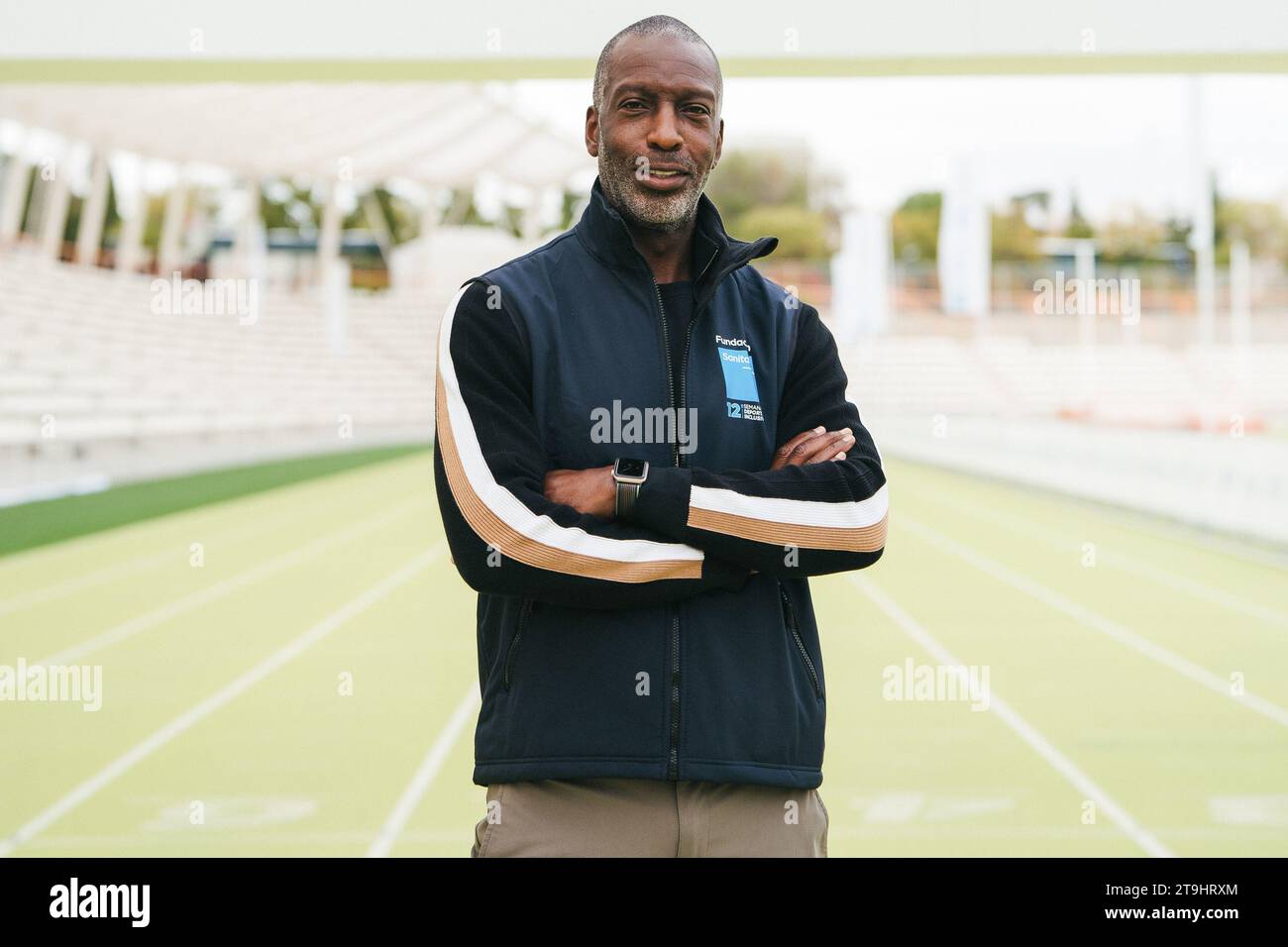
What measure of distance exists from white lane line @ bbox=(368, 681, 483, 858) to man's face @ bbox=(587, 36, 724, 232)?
3158mm

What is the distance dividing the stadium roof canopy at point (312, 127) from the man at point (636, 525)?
21.6m

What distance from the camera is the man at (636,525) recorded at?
2033 millimetres

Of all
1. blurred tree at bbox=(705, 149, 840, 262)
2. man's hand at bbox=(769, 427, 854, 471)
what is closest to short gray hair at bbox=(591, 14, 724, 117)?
man's hand at bbox=(769, 427, 854, 471)

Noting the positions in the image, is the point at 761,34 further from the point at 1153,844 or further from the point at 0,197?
the point at 0,197

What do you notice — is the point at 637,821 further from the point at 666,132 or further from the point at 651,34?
the point at 651,34

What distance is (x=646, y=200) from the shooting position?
7.02 feet

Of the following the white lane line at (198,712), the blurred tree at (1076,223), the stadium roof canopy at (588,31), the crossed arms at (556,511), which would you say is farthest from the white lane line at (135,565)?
the blurred tree at (1076,223)

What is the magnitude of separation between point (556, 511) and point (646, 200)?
1.55 feet

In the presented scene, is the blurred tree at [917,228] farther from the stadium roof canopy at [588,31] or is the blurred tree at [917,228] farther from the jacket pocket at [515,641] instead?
the jacket pocket at [515,641]

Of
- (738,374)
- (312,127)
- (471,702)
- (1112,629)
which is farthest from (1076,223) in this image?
(738,374)

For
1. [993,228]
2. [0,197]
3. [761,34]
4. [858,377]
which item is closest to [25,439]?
[761,34]

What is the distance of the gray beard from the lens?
7.02ft

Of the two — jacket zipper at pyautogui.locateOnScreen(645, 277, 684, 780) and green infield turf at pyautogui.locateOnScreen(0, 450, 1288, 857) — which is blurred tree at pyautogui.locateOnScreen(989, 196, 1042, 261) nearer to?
green infield turf at pyautogui.locateOnScreen(0, 450, 1288, 857)
